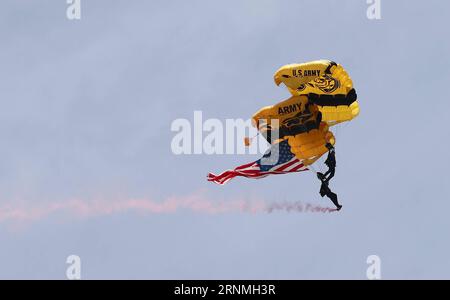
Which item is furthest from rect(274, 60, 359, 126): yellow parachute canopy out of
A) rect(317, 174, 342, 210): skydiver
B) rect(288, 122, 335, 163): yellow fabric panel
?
rect(317, 174, 342, 210): skydiver

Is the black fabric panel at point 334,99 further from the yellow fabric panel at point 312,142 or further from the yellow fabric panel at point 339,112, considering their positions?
the yellow fabric panel at point 312,142

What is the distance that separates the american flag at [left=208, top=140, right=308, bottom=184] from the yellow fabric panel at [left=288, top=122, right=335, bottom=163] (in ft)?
1.40

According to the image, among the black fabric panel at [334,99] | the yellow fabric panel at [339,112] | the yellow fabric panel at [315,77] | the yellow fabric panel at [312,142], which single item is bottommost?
the yellow fabric panel at [312,142]

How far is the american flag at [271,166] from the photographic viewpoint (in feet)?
252

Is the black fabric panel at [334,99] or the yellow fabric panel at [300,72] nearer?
the yellow fabric panel at [300,72]

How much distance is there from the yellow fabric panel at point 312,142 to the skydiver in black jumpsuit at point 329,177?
0.46 m

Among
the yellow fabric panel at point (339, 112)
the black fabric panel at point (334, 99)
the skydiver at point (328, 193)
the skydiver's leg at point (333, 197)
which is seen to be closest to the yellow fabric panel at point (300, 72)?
the black fabric panel at point (334, 99)

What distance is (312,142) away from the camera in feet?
251

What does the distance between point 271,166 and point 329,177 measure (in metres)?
3.24

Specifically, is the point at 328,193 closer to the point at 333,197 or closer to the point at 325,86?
the point at 333,197

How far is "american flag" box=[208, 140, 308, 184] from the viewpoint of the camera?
76938 millimetres

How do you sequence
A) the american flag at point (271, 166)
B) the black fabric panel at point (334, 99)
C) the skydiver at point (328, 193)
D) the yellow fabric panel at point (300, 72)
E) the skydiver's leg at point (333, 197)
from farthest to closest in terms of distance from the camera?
the american flag at point (271, 166)
the skydiver's leg at point (333, 197)
the skydiver at point (328, 193)
the black fabric panel at point (334, 99)
the yellow fabric panel at point (300, 72)
